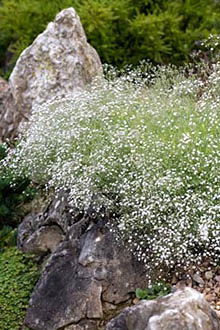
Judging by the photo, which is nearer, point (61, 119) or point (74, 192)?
point (74, 192)

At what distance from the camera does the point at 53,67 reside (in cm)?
638

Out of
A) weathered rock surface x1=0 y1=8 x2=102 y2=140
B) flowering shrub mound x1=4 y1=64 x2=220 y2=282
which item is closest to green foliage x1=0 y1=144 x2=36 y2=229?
flowering shrub mound x1=4 y1=64 x2=220 y2=282

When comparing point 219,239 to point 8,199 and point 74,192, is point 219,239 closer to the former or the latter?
point 74,192

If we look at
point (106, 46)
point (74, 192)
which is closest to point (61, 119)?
point (74, 192)

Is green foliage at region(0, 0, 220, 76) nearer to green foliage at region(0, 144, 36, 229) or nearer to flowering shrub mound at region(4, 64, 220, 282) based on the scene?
flowering shrub mound at region(4, 64, 220, 282)

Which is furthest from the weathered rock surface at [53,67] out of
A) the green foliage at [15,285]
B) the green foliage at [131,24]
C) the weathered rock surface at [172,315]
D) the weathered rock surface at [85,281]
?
the weathered rock surface at [172,315]

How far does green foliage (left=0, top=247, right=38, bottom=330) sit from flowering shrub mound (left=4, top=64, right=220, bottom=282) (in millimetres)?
633

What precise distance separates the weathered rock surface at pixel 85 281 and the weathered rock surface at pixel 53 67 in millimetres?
2395

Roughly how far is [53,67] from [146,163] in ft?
8.50

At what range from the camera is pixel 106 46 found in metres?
7.69

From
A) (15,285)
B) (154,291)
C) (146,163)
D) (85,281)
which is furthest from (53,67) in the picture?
(154,291)

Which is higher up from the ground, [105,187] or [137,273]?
[105,187]

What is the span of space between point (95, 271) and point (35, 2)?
519cm

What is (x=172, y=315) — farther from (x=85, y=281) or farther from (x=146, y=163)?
(x=146, y=163)
